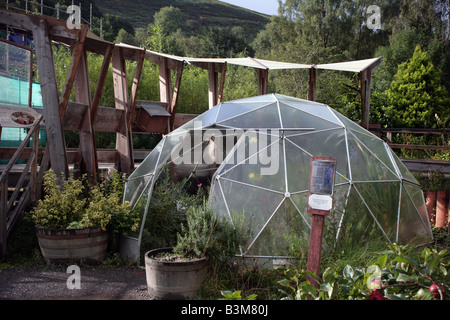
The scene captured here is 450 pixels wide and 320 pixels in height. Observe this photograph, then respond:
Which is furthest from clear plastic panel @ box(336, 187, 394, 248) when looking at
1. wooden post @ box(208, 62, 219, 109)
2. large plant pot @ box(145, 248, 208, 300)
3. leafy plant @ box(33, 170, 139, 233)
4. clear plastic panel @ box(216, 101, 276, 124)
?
wooden post @ box(208, 62, 219, 109)

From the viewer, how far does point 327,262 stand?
4.91m

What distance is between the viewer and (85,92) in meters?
7.91

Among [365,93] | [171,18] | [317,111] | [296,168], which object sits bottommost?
[296,168]

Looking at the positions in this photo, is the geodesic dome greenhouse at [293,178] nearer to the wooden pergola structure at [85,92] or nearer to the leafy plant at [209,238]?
the leafy plant at [209,238]

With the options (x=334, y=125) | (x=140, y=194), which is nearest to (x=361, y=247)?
(x=334, y=125)

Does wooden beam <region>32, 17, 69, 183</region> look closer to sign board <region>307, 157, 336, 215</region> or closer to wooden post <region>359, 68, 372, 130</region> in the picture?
sign board <region>307, 157, 336, 215</region>

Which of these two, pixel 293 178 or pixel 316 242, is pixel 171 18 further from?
pixel 316 242

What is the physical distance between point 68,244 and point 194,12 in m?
90.4

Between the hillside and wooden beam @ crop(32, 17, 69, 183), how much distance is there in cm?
6606

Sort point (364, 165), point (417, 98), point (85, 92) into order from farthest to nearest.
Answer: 1. point (417, 98)
2. point (85, 92)
3. point (364, 165)

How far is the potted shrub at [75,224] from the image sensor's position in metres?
5.60

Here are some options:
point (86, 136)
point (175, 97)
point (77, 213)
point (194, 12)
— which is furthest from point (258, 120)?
point (194, 12)

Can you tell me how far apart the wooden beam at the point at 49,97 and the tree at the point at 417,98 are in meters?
11.7

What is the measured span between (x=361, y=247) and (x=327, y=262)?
641 millimetres
